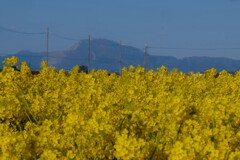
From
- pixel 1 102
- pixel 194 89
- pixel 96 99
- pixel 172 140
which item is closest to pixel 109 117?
pixel 172 140

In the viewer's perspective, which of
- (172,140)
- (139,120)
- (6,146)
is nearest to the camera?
(6,146)

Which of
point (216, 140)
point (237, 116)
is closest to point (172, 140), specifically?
point (216, 140)

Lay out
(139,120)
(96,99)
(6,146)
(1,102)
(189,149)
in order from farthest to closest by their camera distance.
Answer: (1,102) < (96,99) < (139,120) < (6,146) < (189,149)

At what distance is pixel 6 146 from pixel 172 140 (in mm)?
1435

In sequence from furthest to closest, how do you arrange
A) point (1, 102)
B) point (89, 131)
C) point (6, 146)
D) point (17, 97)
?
1. point (17, 97)
2. point (1, 102)
3. point (89, 131)
4. point (6, 146)

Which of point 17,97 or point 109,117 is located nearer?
point 109,117

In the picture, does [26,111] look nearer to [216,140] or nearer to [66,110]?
[66,110]

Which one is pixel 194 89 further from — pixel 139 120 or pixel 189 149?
pixel 189 149

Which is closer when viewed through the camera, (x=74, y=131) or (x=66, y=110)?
(x=74, y=131)

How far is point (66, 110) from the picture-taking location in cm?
624

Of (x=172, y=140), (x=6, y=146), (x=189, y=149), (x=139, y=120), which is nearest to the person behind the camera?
(x=189, y=149)

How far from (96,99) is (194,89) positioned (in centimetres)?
360

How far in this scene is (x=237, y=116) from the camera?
18.6 ft

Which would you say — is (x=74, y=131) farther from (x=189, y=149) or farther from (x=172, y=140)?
(x=189, y=149)
